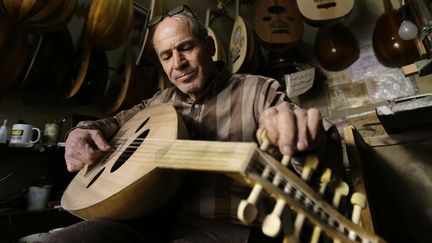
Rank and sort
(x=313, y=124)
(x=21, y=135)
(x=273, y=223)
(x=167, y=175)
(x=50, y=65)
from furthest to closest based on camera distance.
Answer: (x=50, y=65), (x=21, y=135), (x=167, y=175), (x=313, y=124), (x=273, y=223)

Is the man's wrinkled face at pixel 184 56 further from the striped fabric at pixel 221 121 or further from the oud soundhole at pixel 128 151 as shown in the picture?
the oud soundhole at pixel 128 151

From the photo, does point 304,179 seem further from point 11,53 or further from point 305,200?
point 11,53

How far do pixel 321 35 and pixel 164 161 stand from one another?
7.78ft

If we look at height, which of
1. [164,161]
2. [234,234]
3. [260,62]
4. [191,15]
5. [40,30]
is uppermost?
[40,30]

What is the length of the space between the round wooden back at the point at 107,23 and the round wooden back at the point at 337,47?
Result: 5.35ft

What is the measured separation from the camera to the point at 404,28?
1.78 meters

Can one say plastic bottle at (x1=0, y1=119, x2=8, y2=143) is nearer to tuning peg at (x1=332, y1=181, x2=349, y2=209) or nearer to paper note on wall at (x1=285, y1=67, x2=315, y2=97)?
tuning peg at (x1=332, y1=181, x2=349, y2=209)

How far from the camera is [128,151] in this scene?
2.61 ft

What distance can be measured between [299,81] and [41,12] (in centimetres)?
186

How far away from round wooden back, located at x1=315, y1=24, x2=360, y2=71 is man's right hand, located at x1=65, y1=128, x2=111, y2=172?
2.13 metres

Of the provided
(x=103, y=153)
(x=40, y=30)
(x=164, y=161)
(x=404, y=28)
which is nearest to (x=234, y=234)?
(x=164, y=161)

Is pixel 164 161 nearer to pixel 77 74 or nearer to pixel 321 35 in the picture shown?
pixel 77 74

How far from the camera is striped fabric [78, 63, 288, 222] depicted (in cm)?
78

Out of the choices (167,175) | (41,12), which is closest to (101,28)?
(41,12)
